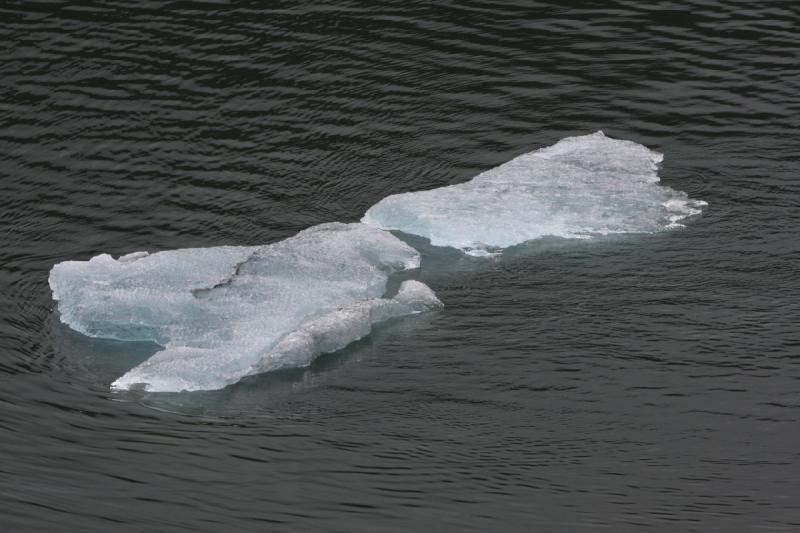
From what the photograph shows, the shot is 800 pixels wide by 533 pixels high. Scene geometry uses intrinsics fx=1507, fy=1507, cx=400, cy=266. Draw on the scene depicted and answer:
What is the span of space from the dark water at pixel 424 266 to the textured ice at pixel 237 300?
0.53ft

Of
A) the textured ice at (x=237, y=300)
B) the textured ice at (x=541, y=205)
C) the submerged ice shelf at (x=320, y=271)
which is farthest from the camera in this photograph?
the textured ice at (x=541, y=205)

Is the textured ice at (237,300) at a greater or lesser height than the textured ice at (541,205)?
lesser

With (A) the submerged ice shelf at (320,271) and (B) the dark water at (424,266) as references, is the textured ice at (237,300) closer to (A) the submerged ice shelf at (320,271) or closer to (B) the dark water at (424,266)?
(A) the submerged ice shelf at (320,271)

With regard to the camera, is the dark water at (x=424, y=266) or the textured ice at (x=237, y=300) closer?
the dark water at (x=424, y=266)

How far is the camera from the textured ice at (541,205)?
11.6 m

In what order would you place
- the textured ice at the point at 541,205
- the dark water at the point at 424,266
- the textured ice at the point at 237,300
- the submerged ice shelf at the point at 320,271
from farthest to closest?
the textured ice at the point at 541,205
the submerged ice shelf at the point at 320,271
the textured ice at the point at 237,300
the dark water at the point at 424,266

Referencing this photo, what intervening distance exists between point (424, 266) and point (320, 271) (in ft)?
2.81

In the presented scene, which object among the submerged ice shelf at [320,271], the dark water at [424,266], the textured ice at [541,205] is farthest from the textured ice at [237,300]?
the textured ice at [541,205]

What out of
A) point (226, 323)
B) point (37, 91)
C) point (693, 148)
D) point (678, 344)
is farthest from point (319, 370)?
point (37, 91)

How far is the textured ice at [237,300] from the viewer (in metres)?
9.92

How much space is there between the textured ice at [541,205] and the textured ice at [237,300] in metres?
0.51

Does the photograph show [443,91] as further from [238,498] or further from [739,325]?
[238,498]

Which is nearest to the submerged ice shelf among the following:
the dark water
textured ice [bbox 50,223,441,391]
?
textured ice [bbox 50,223,441,391]

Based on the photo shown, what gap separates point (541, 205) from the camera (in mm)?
11914
